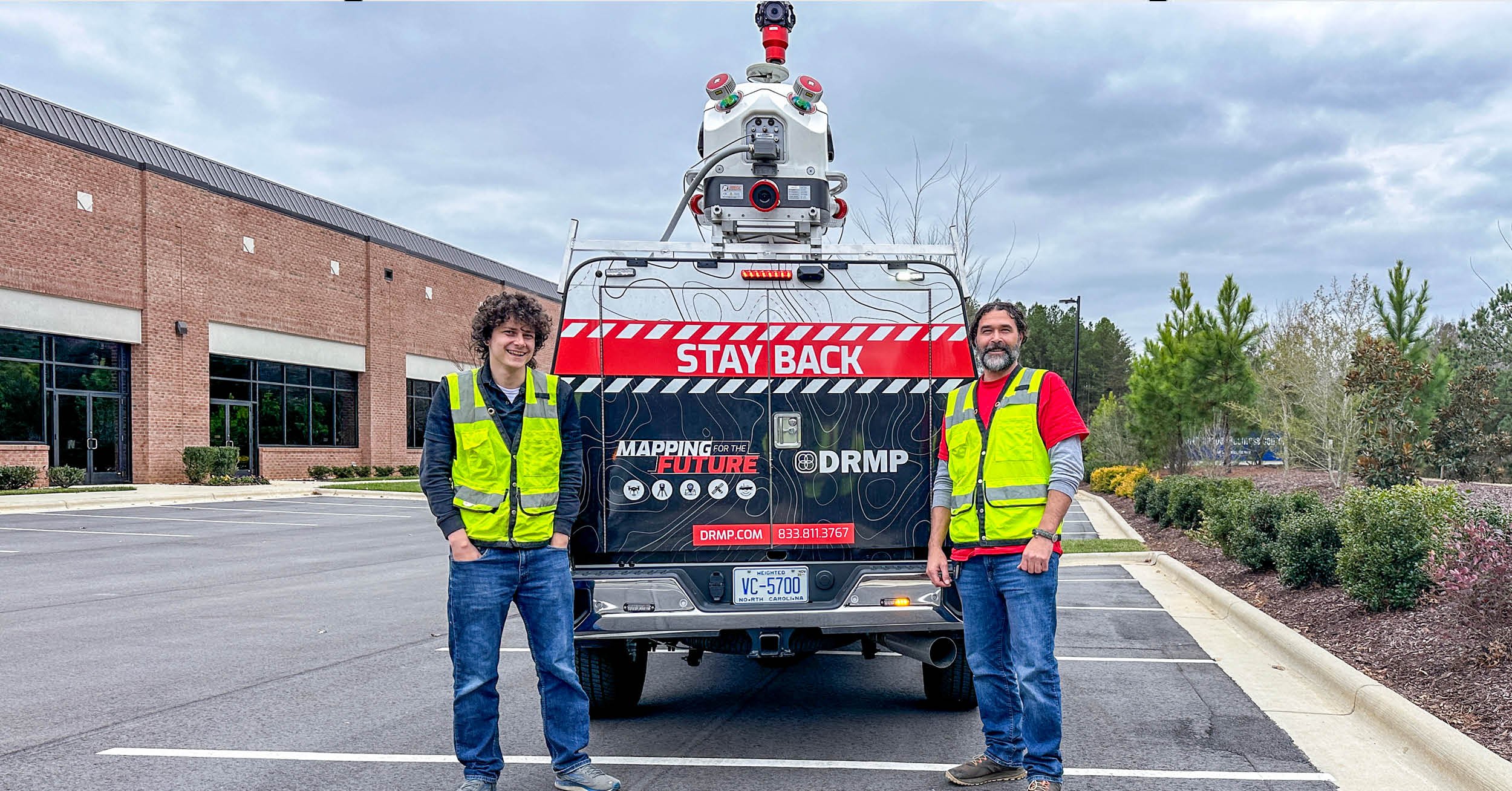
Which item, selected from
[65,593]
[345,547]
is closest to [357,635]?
[65,593]

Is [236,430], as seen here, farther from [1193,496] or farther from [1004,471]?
[1004,471]

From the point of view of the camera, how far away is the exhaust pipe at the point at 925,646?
544 cm

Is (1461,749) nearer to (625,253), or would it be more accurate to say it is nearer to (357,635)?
(625,253)

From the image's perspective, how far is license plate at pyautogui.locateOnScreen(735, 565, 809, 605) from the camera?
5.31 m

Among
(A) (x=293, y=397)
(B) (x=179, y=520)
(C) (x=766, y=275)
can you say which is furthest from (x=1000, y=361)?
(A) (x=293, y=397)

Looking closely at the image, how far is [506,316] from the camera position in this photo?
4535 mm

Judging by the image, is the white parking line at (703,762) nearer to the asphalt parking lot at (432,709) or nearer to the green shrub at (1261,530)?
the asphalt parking lot at (432,709)

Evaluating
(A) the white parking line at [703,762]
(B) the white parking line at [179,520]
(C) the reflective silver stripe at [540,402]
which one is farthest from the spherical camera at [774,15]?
(B) the white parking line at [179,520]

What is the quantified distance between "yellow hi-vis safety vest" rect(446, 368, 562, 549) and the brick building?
2570cm

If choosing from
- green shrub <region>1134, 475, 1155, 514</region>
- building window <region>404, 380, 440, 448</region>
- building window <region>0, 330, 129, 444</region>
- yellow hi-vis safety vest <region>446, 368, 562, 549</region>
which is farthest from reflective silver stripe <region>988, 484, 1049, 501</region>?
building window <region>404, 380, 440, 448</region>

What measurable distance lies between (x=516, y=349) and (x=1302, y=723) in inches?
176

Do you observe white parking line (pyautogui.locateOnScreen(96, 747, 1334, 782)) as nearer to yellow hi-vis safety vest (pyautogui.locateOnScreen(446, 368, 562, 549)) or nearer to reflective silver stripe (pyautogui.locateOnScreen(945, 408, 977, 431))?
yellow hi-vis safety vest (pyautogui.locateOnScreen(446, 368, 562, 549))

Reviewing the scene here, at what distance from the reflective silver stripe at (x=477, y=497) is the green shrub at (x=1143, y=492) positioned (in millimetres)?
17526

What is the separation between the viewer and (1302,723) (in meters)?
5.88
